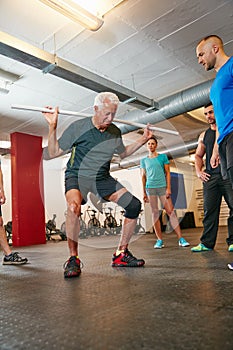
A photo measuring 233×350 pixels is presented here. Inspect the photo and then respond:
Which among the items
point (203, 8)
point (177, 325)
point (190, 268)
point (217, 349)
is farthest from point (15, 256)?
point (203, 8)

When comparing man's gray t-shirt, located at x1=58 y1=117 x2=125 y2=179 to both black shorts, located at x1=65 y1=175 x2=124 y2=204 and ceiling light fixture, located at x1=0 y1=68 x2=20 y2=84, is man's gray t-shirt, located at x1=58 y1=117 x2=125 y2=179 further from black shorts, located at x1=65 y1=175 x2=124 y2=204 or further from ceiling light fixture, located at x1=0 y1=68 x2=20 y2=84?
ceiling light fixture, located at x1=0 y1=68 x2=20 y2=84

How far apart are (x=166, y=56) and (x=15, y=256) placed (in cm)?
339

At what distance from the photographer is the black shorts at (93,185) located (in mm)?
2072

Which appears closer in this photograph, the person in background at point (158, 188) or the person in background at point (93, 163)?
the person in background at point (93, 163)

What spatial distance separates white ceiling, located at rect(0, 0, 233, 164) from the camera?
3326mm

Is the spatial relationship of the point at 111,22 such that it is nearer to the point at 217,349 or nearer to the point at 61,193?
the point at 217,349

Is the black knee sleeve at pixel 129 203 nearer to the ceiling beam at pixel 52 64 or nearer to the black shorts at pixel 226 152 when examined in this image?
the black shorts at pixel 226 152

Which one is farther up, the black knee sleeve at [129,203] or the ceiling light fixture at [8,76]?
the ceiling light fixture at [8,76]

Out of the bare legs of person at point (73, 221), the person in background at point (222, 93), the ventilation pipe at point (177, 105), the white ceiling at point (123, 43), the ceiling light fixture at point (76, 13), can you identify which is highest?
the white ceiling at point (123, 43)

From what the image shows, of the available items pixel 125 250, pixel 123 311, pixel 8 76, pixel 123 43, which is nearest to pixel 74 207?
pixel 125 250

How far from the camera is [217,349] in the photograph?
72 centimetres

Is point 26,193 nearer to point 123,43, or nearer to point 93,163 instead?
point 123,43

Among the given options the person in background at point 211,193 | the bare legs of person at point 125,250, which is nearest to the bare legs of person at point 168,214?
the person in background at point 211,193

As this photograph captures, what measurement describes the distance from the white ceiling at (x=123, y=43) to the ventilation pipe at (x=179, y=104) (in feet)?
0.88
